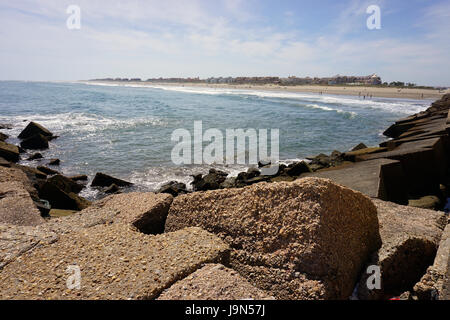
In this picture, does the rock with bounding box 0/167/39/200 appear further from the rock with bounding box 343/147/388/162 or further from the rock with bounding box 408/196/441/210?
the rock with bounding box 343/147/388/162

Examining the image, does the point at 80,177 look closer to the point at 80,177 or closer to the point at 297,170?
the point at 80,177

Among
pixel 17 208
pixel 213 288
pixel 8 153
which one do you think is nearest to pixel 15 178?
pixel 17 208

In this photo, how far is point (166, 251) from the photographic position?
2.43 metres

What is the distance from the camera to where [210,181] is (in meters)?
8.73

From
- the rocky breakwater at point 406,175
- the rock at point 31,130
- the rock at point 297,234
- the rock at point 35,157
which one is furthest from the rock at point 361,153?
the rock at point 31,130

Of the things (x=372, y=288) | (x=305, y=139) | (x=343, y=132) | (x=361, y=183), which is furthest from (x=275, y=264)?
(x=343, y=132)

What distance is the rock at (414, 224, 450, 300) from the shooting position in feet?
6.89

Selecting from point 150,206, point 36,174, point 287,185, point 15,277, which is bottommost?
point 36,174

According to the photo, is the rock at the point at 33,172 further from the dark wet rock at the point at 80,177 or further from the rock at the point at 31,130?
the rock at the point at 31,130

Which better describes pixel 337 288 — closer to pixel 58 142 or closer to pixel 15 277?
pixel 15 277

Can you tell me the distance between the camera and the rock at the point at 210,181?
8.51 m

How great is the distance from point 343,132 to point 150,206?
18.1 meters

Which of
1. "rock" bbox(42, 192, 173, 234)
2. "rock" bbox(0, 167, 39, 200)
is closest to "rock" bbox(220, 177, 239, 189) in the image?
"rock" bbox(0, 167, 39, 200)

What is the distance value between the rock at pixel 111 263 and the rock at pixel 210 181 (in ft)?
18.6
